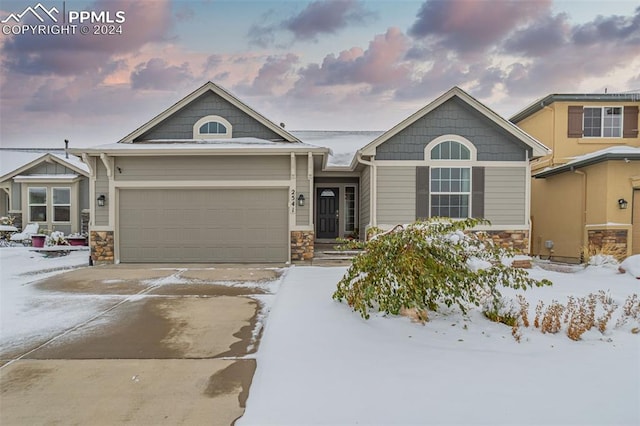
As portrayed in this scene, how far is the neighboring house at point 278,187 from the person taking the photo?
974 cm

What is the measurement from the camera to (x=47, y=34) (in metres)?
9.45

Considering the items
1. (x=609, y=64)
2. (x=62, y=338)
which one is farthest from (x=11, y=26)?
(x=609, y=64)

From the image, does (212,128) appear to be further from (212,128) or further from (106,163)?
(106,163)

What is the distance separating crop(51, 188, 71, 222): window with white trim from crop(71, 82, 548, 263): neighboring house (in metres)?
7.74

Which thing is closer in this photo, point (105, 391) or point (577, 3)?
point (105, 391)

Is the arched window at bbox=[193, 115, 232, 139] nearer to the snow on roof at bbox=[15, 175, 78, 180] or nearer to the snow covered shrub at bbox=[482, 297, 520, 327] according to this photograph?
the snow on roof at bbox=[15, 175, 78, 180]

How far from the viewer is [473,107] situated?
991 centimetres

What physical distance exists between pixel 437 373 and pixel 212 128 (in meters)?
10.0

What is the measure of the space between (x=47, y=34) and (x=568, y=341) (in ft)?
42.7

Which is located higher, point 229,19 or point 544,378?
point 229,19

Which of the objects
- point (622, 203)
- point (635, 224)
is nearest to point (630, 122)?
point (622, 203)

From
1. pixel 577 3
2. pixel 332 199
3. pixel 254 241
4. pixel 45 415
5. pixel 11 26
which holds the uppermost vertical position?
pixel 577 3

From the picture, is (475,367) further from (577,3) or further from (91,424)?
(577,3)

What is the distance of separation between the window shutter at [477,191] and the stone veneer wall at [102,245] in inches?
402
